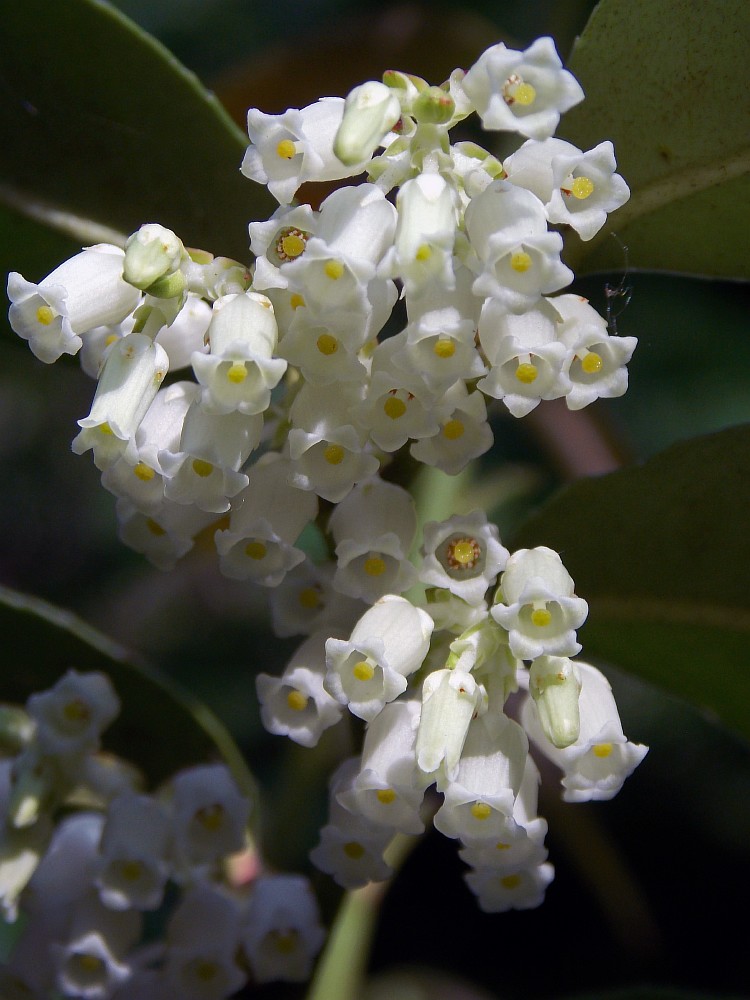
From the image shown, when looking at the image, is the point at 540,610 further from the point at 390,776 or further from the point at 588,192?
the point at 588,192

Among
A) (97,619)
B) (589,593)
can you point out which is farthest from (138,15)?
Result: (589,593)

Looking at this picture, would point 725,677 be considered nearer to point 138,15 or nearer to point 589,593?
point 589,593

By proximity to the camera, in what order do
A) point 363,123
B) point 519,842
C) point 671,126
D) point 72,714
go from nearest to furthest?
1. point 363,123
2. point 519,842
3. point 671,126
4. point 72,714

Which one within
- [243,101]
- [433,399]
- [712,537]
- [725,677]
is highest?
[243,101]

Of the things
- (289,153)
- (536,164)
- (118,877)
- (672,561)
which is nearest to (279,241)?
(289,153)

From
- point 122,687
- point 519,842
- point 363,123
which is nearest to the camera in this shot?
point 363,123

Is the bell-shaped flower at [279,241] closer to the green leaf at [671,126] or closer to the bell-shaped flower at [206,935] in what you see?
the green leaf at [671,126]

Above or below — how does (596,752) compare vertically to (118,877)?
above
